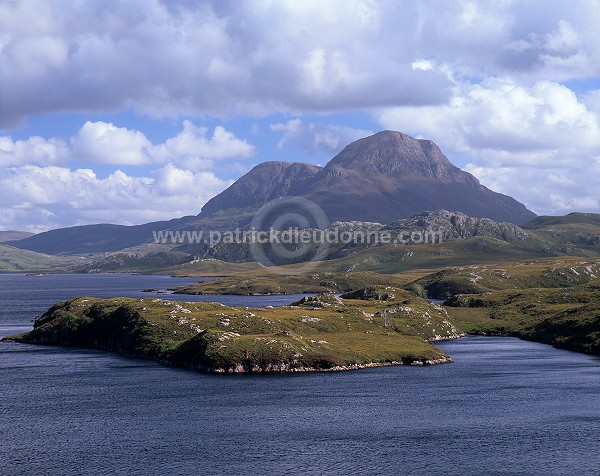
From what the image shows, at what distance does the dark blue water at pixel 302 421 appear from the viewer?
306 ft

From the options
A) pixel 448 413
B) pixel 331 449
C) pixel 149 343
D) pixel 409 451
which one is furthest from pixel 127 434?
pixel 149 343

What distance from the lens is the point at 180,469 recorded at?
91000mm

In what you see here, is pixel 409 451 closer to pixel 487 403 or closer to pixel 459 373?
pixel 487 403

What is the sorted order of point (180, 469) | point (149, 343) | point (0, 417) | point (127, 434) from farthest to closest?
point (149, 343) < point (0, 417) < point (127, 434) < point (180, 469)

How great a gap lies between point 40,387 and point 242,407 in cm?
4530

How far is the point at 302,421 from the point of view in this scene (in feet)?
381

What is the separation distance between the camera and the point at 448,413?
122m

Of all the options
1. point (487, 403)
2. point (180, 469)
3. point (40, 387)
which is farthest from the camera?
point (40, 387)

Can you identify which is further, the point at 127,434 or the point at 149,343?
the point at 149,343

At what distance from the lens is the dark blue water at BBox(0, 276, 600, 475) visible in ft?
306

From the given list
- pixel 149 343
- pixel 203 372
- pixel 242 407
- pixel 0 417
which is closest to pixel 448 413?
pixel 242 407

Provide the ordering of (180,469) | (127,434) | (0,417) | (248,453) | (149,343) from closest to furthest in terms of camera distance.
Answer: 1. (180,469)
2. (248,453)
3. (127,434)
4. (0,417)
5. (149,343)

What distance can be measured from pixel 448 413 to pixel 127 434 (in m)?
52.6

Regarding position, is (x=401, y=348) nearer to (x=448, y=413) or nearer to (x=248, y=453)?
(x=448, y=413)
